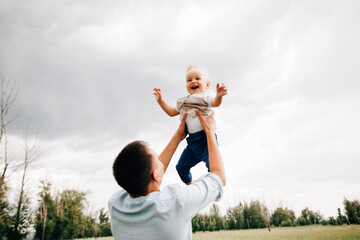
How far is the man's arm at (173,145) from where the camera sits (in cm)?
256

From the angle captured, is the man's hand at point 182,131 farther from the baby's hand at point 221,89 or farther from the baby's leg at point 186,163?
the baby's hand at point 221,89

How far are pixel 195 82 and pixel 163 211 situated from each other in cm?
213

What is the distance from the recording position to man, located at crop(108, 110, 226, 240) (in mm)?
1510

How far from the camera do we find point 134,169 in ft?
5.26

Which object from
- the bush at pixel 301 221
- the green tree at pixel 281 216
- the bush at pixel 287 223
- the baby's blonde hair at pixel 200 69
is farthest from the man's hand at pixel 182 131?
the green tree at pixel 281 216

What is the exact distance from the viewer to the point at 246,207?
4900 cm


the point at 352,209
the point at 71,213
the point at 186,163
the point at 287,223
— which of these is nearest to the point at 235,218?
the point at 287,223

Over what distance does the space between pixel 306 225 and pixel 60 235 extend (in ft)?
129

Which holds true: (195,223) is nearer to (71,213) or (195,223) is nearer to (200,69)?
(71,213)

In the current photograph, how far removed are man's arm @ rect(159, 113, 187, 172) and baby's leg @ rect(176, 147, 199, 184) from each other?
32cm

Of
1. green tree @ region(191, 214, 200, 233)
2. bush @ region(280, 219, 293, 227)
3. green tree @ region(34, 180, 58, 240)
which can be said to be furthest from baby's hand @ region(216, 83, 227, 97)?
bush @ region(280, 219, 293, 227)

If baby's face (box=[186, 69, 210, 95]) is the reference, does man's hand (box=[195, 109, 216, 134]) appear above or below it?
below

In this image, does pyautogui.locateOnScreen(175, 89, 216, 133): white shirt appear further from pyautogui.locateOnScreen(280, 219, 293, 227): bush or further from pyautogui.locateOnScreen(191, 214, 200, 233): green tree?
pyautogui.locateOnScreen(280, 219, 293, 227): bush

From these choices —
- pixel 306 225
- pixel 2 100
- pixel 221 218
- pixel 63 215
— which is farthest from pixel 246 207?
pixel 2 100
